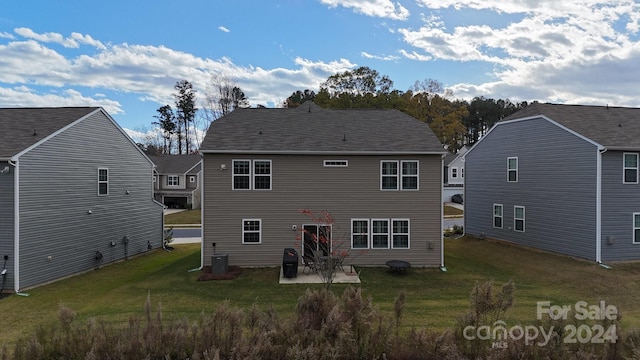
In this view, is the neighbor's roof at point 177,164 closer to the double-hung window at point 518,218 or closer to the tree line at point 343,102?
the tree line at point 343,102

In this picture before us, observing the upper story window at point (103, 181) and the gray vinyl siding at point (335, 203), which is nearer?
the gray vinyl siding at point (335, 203)

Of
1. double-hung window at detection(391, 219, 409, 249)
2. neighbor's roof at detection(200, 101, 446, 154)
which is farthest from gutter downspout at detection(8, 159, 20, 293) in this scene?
double-hung window at detection(391, 219, 409, 249)

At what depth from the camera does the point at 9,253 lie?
1171 cm

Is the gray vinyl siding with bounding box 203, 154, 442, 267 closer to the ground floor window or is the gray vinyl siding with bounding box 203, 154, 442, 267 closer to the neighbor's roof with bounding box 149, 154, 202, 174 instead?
the ground floor window

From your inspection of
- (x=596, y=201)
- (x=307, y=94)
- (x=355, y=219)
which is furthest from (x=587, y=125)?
(x=307, y=94)

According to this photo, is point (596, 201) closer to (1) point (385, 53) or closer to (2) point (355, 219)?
(2) point (355, 219)

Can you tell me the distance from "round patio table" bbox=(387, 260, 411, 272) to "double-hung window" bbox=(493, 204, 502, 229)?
338 inches

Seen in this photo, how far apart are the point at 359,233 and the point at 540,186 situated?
9526 millimetres

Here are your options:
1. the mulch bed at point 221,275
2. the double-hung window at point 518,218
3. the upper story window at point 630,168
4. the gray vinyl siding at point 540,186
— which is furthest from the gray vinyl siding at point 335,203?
the upper story window at point 630,168

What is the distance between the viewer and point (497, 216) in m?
19.4

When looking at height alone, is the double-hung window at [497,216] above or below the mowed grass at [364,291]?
above

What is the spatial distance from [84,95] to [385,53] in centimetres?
2540

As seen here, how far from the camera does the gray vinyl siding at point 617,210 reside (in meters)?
14.2

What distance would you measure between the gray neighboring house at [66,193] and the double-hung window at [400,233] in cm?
1278
